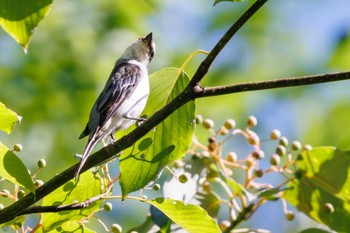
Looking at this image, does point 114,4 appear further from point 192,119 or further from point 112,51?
point 192,119

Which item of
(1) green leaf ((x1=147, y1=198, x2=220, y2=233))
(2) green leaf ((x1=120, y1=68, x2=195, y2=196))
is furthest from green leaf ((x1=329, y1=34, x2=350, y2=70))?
(1) green leaf ((x1=147, y1=198, x2=220, y2=233))

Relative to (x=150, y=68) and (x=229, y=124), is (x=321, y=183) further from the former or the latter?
(x=150, y=68)

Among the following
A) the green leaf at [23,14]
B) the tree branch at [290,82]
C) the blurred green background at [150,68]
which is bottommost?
the blurred green background at [150,68]

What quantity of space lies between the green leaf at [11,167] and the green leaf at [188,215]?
1.77ft

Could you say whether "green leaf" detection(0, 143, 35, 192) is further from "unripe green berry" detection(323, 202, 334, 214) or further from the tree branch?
"unripe green berry" detection(323, 202, 334, 214)

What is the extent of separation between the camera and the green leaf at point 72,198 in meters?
2.59

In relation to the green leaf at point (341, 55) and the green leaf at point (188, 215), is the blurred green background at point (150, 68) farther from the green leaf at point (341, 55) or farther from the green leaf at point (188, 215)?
the green leaf at point (188, 215)

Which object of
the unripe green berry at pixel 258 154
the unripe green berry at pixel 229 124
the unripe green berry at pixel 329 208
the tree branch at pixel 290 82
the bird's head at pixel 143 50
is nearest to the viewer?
the tree branch at pixel 290 82

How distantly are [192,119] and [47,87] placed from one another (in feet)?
16.8

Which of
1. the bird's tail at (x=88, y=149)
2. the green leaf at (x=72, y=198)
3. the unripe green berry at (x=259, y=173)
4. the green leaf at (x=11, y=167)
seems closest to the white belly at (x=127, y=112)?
the bird's tail at (x=88, y=149)

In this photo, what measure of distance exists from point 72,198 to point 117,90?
1.53m

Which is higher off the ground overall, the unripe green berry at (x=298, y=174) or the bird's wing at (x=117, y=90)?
the bird's wing at (x=117, y=90)

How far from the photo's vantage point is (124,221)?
8023 millimetres

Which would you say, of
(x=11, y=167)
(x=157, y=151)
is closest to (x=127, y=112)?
(x=157, y=151)
